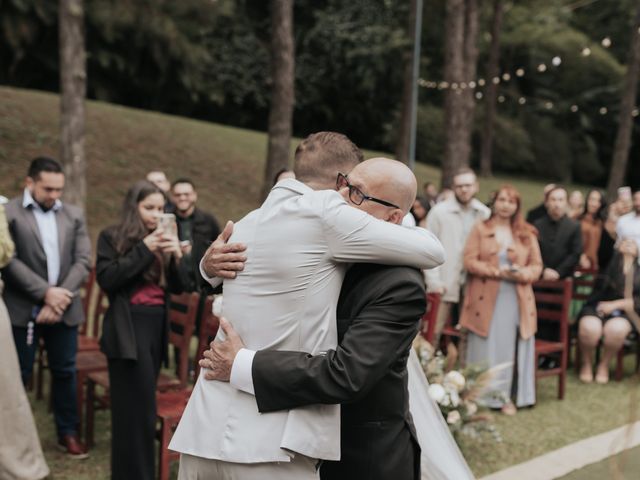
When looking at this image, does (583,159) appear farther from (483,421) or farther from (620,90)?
(483,421)

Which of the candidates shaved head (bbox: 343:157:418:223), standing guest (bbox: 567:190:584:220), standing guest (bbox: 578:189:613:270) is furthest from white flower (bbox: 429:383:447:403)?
standing guest (bbox: 567:190:584:220)

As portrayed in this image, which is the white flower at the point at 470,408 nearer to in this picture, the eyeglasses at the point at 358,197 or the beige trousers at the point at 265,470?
the beige trousers at the point at 265,470

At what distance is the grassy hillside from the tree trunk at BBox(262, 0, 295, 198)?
3740 mm

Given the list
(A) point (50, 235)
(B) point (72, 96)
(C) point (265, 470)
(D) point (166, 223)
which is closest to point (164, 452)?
(D) point (166, 223)

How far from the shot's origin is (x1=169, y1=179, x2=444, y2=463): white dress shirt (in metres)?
2.37

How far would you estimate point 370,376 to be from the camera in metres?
2.35

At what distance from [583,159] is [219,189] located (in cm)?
2513

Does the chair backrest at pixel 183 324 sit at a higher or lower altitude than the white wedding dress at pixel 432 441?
higher

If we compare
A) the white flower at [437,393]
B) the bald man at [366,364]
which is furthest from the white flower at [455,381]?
the bald man at [366,364]

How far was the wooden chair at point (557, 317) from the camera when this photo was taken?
7555 mm

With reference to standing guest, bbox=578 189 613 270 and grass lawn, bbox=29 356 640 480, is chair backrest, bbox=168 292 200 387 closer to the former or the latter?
grass lawn, bbox=29 356 640 480

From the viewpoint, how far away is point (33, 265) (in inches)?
214

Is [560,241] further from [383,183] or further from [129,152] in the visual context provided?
[129,152]

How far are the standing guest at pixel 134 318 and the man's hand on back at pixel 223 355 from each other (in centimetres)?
207
